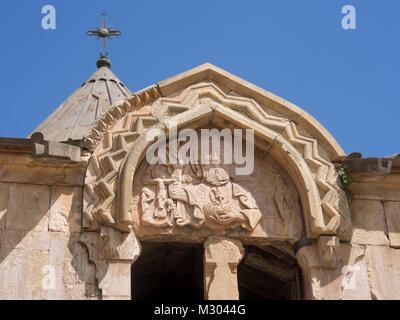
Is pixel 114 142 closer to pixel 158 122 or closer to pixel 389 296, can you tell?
pixel 158 122

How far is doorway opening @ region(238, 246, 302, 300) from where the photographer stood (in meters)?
11.4

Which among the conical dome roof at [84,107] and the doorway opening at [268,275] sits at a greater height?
the conical dome roof at [84,107]

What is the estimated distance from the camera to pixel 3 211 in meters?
9.90

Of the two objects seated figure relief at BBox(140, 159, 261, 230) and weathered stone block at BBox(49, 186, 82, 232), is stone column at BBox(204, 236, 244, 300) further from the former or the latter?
weathered stone block at BBox(49, 186, 82, 232)

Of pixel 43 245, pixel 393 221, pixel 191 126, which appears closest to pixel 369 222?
pixel 393 221

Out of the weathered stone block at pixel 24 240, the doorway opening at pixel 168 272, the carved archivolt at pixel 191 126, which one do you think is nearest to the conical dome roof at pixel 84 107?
the carved archivolt at pixel 191 126

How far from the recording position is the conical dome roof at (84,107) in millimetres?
12492

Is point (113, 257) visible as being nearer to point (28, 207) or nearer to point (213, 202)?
point (28, 207)

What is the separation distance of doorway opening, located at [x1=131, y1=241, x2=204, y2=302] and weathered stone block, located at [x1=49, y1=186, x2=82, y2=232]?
78.3 inches

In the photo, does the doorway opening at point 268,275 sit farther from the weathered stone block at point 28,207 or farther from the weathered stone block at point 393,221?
the weathered stone block at point 28,207

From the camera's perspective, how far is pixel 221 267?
999cm

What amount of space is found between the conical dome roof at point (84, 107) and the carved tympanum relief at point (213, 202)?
6.96 feet

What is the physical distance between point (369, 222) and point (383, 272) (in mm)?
720

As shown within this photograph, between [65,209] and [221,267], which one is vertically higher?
[65,209]
